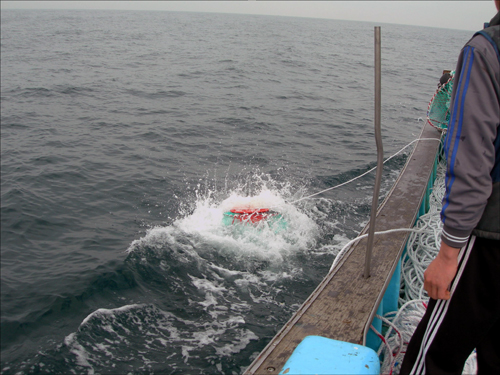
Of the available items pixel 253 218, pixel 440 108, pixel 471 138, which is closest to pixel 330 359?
pixel 471 138

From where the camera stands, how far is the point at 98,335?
402cm

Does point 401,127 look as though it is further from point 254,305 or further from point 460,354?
point 460,354

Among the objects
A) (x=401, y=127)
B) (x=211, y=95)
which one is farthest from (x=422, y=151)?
(x=211, y=95)

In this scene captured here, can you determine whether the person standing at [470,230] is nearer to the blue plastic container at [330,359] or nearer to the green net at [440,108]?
the blue plastic container at [330,359]

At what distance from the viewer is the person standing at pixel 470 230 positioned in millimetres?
1364

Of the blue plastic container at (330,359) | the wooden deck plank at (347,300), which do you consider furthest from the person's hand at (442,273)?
the wooden deck plank at (347,300)

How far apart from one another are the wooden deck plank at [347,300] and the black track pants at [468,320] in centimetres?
55

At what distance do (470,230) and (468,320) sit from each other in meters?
0.39

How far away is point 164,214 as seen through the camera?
658 centimetres

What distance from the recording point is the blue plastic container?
1698 millimetres

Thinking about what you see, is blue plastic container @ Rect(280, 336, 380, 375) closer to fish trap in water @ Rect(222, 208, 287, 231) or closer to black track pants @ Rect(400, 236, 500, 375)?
black track pants @ Rect(400, 236, 500, 375)

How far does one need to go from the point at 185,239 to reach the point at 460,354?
450 centimetres

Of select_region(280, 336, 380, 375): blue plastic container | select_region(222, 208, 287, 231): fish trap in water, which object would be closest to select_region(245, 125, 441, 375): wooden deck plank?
select_region(280, 336, 380, 375): blue plastic container

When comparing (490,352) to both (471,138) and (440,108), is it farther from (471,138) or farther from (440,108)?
(440,108)
